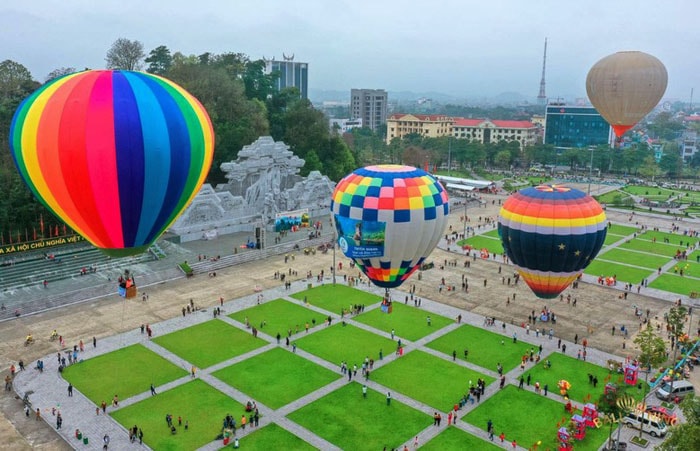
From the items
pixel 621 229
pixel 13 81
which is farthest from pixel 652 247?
pixel 13 81

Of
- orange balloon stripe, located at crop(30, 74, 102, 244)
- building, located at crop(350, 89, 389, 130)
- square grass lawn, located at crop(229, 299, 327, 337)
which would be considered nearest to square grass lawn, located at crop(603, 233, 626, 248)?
square grass lawn, located at crop(229, 299, 327, 337)

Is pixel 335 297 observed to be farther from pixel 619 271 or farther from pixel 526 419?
pixel 619 271

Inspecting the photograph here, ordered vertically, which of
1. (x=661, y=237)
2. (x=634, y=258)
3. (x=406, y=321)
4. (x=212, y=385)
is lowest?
(x=212, y=385)

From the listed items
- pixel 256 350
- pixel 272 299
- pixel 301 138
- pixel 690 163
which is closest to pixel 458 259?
pixel 272 299

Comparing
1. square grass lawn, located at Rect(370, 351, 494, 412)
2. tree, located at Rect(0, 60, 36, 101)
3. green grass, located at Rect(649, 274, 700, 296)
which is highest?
tree, located at Rect(0, 60, 36, 101)

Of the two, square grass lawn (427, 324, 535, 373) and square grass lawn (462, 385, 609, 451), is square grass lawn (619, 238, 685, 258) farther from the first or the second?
square grass lawn (462, 385, 609, 451)
